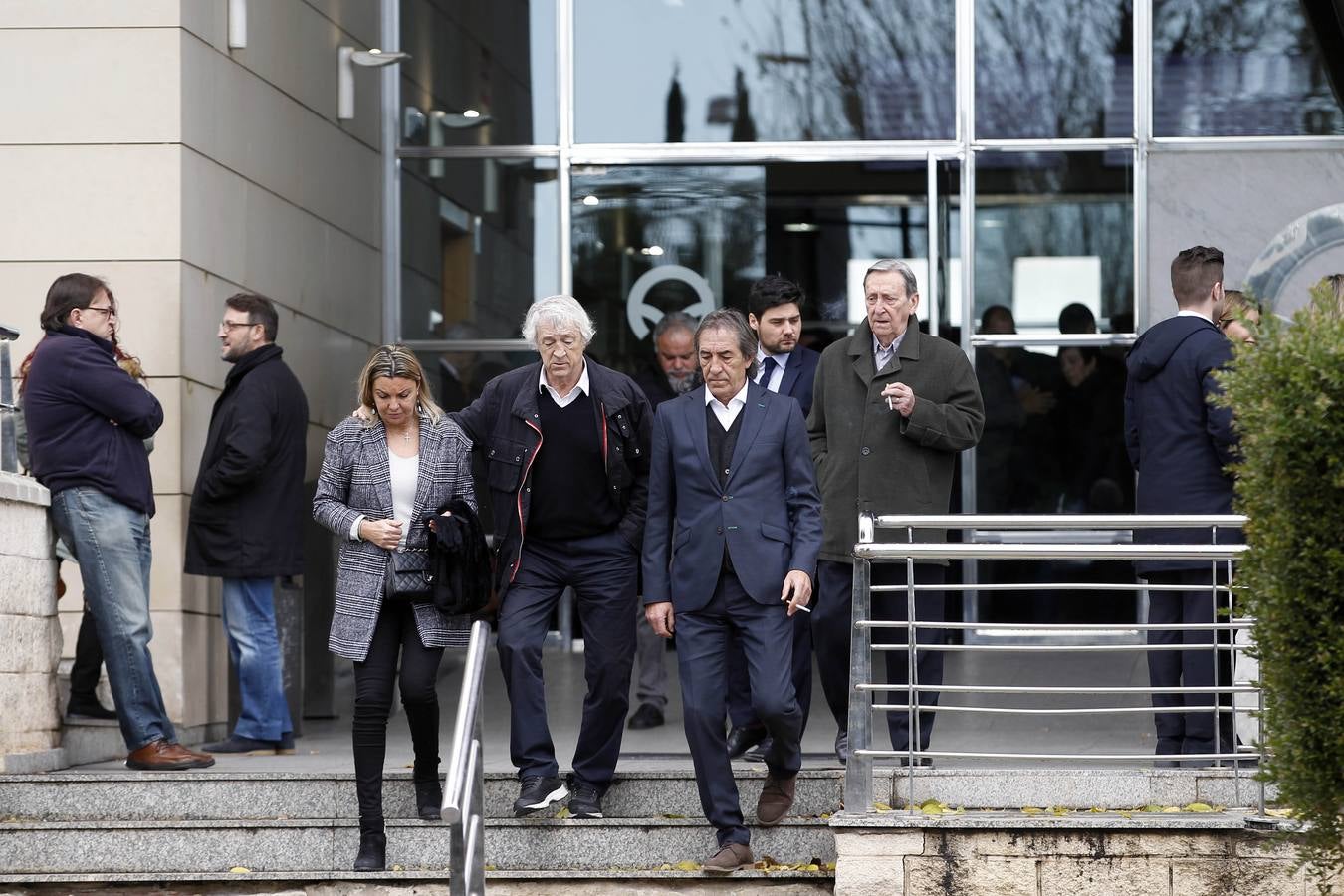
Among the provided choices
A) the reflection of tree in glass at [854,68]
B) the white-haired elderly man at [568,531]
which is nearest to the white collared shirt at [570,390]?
the white-haired elderly man at [568,531]

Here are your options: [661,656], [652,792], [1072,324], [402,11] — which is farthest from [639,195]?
[652,792]

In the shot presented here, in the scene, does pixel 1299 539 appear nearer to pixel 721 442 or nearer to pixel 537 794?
pixel 721 442

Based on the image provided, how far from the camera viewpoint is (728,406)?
23.0 ft

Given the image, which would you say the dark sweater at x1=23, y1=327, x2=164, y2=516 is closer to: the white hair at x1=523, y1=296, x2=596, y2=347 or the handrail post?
the white hair at x1=523, y1=296, x2=596, y2=347

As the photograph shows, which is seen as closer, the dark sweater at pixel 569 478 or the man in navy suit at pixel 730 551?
the man in navy suit at pixel 730 551

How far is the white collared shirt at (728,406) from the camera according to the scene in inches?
276

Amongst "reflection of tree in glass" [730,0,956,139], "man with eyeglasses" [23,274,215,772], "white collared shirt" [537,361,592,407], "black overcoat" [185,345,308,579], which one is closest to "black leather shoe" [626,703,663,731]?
"black overcoat" [185,345,308,579]

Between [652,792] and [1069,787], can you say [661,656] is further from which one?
[1069,787]

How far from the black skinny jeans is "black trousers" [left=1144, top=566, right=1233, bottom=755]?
2.68 metres

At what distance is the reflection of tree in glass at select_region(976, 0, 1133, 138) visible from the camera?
12.1m

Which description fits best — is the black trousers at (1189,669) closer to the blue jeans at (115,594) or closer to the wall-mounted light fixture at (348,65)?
the blue jeans at (115,594)

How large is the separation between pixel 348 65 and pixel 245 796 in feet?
18.1

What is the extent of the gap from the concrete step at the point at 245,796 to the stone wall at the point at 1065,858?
107cm

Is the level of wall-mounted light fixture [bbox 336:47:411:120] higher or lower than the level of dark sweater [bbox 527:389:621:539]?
higher
